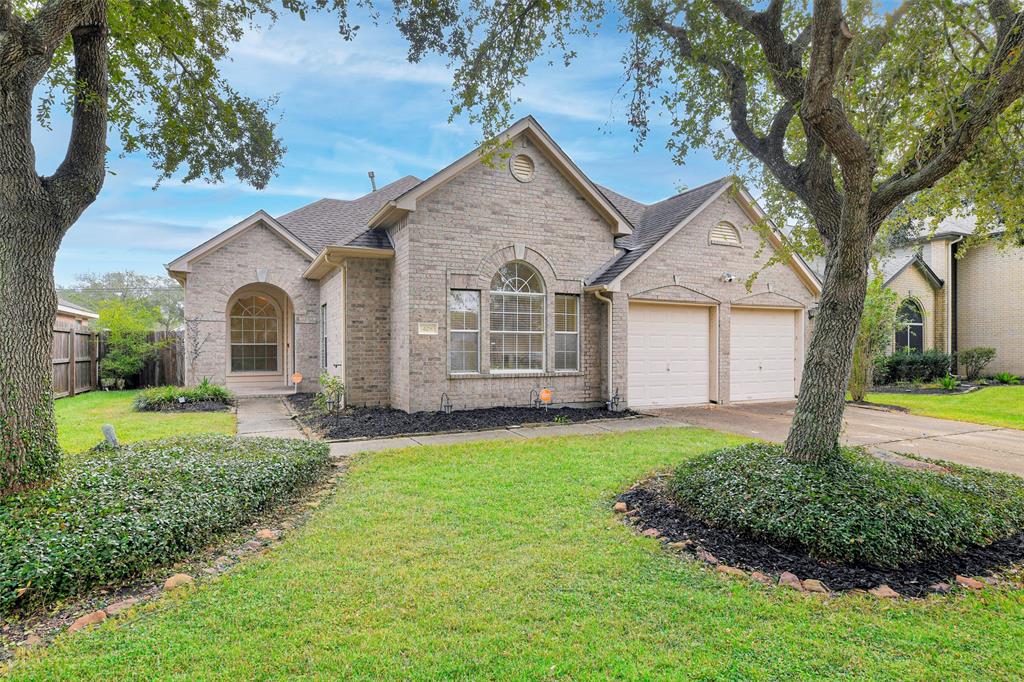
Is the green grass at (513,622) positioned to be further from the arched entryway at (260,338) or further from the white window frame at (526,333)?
the arched entryway at (260,338)

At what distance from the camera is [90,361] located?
661 inches

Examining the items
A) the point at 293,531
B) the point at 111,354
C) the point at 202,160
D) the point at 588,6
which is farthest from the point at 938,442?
the point at 111,354

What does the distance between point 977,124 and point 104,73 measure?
8.35 m

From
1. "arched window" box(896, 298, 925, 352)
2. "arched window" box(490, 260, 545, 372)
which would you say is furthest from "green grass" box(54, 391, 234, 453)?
"arched window" box(896, 298, 925, 352)

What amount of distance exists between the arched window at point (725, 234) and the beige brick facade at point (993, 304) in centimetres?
1351

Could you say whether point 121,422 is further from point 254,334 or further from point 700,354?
point 700,354

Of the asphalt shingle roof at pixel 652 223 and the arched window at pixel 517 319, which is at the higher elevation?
the asphalt shingle roof at pixel 652 223

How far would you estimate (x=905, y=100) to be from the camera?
5344 millimetres

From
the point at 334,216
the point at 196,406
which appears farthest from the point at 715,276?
the point at 196,406

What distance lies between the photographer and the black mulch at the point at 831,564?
12.3 feet

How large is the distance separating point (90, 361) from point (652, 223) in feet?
58.4

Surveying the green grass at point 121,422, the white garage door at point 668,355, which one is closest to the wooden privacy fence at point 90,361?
the green grass at point 121,422

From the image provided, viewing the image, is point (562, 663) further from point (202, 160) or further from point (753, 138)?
point (202, 160)

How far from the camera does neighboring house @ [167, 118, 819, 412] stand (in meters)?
10.8
